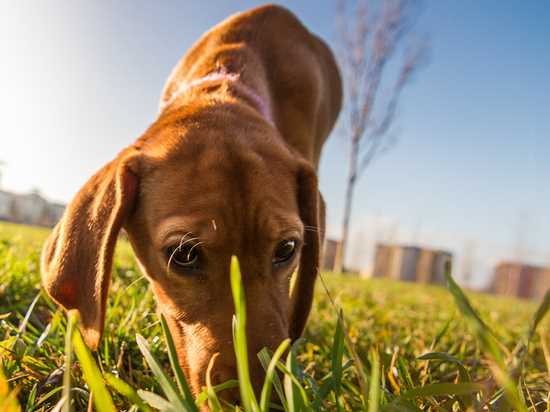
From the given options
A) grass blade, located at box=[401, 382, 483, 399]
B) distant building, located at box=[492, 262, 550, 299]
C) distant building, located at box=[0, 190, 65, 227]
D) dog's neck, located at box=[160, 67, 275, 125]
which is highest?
dog's neck, located at box=[160, 67, 275, 125]

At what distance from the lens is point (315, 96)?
15.3ft

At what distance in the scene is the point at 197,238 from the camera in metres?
1.96

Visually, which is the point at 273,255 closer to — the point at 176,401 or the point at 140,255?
the point at 140,255

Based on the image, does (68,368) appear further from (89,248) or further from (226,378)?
(89,248)

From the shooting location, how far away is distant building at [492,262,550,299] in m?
31.6

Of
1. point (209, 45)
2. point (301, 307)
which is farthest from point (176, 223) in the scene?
point (209, 45)

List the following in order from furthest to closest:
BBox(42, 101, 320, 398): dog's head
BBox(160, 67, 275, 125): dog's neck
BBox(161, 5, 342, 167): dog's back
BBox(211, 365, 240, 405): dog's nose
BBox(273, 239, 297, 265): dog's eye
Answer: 1. BBox(161, 5, 342, 167): dog's back
2. BBox(160, 67, 275, 125): dog's neck
3. BBox(273, 239, 297, 265): dog's eye
4. BBox(42, 101, 320, 398): dog's head
5. BBox(211, 365, 240, 405): dog's nose

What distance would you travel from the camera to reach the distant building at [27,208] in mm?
27078

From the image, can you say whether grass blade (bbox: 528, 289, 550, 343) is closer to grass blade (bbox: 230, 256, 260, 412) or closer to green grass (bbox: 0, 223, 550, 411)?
green grass (bbox: 0, 223, 550, 411)

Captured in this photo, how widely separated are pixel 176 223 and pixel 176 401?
3.52 ft

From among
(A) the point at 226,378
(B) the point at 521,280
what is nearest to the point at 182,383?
(A) the point at 226,378

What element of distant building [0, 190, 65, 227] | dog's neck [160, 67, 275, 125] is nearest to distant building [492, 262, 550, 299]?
distant building [0, 190, 65, 227]

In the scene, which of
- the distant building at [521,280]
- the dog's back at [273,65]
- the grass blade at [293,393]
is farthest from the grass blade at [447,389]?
the distant building at [521,280]

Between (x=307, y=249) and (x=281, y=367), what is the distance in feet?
4.69
